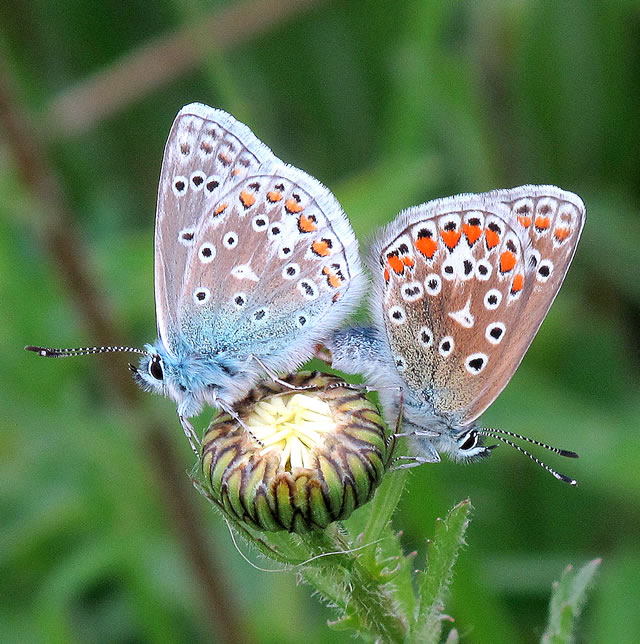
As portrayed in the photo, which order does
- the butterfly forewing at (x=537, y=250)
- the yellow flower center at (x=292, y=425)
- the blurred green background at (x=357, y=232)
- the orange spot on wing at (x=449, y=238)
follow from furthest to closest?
1. the blurred green background at (x=357, y=232)
2. the orange spot on wing at (x=449, y=238)
3. the butterfly forewing at (x=537, y=250)
4. the yellow flower center at (x=292, y=425)

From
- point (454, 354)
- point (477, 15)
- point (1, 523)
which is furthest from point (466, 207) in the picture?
point (477, 15)

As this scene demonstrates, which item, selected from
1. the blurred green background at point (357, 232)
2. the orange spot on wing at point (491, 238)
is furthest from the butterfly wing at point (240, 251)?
the blurred green background at point (357, 232)

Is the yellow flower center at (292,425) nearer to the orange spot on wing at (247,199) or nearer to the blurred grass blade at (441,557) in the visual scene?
the blurred grass blade at (441,557)

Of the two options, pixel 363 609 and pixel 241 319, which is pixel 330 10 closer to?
pixel 241 319

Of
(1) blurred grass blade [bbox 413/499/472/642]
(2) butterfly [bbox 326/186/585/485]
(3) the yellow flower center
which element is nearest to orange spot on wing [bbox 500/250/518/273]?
(2) butterfly [bbox 326/186/585/485]

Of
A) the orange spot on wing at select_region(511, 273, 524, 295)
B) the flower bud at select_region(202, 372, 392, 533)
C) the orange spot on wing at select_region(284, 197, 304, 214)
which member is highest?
the orange spot on wing at select_region(284, 197, 304, 214)

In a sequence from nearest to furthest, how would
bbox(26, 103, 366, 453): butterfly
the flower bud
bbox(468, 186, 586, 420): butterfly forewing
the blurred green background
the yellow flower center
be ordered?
the flower bud, the yellow flower center, bbox(468, 186, 586, 420): butterfly forewing, bbox(26, 103, 366, 453): butterfly, the blurred green background

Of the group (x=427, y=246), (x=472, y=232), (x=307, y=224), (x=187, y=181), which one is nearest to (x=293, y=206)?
(x=307, y=224)

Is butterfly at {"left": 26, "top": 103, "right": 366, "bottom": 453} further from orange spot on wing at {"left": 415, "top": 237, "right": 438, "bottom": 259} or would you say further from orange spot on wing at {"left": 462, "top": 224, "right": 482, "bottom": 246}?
orange spot on wing at {"left": 462, "top": 224, "right": 482, "bottom": 246}
